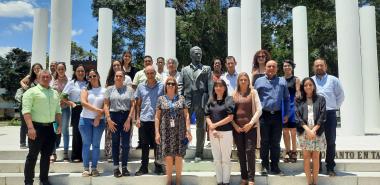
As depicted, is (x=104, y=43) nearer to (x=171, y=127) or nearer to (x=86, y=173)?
(x=86, y=173)

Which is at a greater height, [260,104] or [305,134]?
[260,104]

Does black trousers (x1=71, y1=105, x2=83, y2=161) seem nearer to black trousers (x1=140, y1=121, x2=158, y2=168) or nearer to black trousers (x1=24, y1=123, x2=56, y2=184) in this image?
black trousers (x1=24, y1=123, x2=56, y2=184)

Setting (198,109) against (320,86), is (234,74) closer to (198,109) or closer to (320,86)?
(198,109)

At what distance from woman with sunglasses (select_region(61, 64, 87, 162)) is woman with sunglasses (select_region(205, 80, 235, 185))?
3.06 meters

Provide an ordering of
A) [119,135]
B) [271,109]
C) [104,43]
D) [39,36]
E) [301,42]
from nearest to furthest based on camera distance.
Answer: [271,109] → [119,135] → [39,36] → [301,42] → [104,43]

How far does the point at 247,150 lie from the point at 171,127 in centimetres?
143

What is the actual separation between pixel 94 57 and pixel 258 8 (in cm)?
4259

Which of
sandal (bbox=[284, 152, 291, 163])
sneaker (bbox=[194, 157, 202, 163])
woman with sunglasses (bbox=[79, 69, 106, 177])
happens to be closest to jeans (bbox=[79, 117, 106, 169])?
woman with sunglasses (bbox=[79, 69, 106, 177])

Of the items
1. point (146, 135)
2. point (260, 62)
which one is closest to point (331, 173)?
point (260, 62)

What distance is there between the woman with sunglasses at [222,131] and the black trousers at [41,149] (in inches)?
118

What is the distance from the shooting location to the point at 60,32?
12.8 metres

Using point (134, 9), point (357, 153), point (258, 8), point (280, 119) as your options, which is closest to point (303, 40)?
point (258, 8)

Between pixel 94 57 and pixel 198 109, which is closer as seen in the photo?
pixel 198 109

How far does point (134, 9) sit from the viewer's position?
104ft
